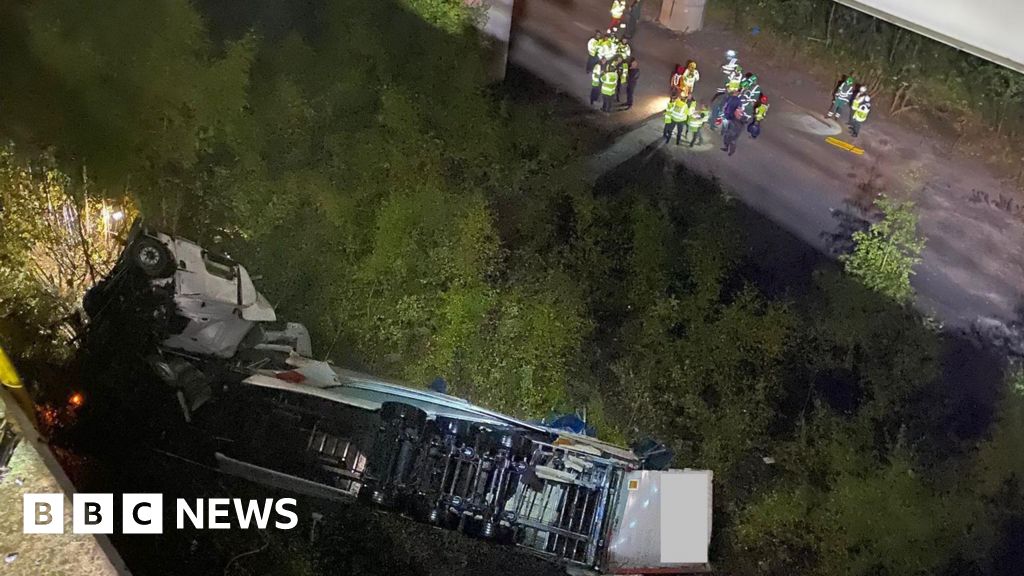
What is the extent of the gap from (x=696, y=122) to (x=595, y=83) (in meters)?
0.31

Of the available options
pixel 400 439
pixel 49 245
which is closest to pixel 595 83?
pixel 400 439

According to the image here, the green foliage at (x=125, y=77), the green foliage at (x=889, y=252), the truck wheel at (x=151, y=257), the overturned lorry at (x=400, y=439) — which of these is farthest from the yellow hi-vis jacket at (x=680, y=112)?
the truck wheel at (x=151, y=257)

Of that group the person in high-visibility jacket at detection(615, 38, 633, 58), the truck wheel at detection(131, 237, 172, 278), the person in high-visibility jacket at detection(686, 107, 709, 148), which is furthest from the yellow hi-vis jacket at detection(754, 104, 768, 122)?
the truck wheel at detection(131, 237, 172, 278)

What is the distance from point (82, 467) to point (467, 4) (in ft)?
5.86

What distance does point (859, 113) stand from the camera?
6.12ft

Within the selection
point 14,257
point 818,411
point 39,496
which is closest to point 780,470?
point 818,411

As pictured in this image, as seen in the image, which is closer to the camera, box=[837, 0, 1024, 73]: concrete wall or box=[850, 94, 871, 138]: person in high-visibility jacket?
box=[837, 0, 1024, 73]: concrete wall

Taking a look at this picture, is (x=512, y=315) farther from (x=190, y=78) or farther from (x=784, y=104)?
(x=190, y=78)

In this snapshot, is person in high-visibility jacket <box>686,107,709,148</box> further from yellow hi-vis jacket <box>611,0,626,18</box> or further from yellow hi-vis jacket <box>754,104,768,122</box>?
yellow hi-vis jacket <box>611,0,626,18</box>

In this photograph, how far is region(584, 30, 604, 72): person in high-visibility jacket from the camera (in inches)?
76.6

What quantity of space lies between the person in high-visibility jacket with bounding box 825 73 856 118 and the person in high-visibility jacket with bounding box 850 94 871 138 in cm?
3

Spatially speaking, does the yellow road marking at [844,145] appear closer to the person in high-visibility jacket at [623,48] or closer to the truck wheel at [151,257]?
the person in high-visibility jacket at [623,48]

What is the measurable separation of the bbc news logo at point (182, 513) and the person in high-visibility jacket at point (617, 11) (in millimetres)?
1677

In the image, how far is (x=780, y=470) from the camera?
1.96m
